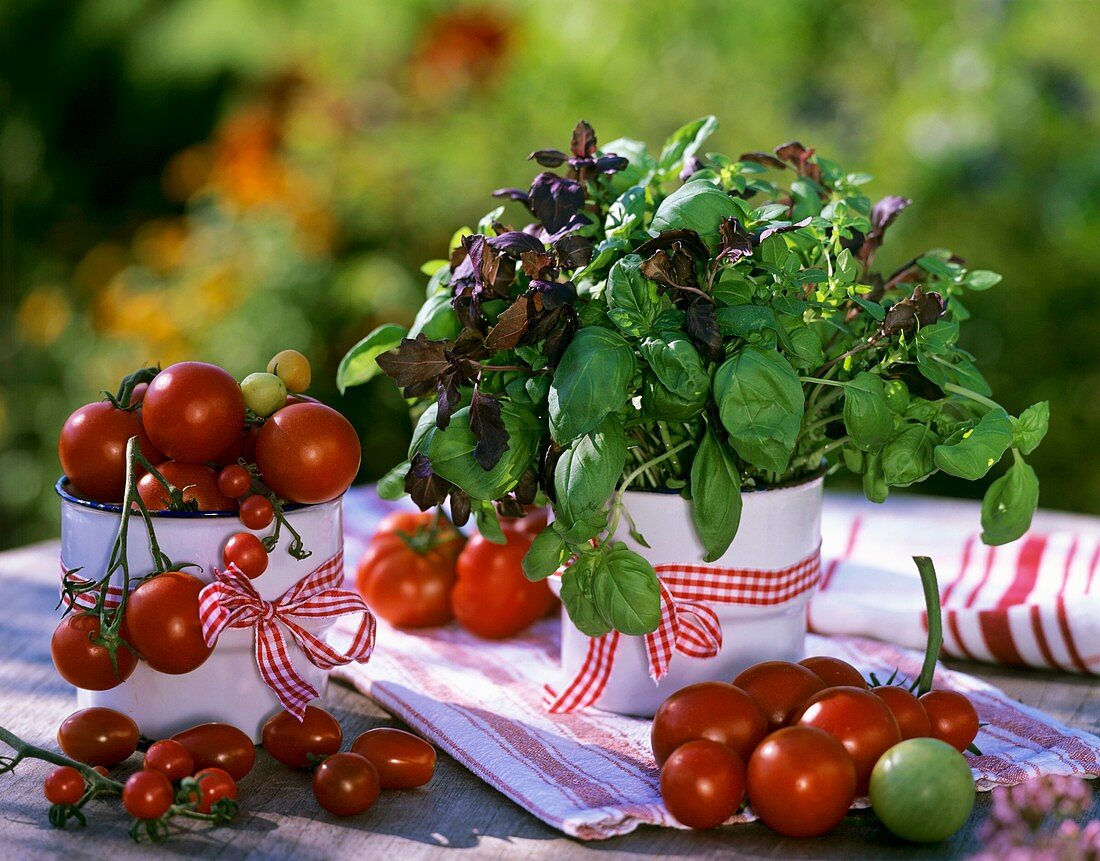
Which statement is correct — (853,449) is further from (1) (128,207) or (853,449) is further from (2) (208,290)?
(1) (128,207)

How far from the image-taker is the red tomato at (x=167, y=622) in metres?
1.01

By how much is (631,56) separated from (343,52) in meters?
0.96

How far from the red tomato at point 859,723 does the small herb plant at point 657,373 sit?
150 millimetres

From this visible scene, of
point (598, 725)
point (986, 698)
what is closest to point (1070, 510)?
point (986, 698)

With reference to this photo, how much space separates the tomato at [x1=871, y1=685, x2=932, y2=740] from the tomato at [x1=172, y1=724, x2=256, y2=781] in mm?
516

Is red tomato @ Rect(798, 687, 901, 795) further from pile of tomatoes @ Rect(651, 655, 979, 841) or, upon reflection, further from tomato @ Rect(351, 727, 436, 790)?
tomato @ Rect(351, 727, 436, 790)

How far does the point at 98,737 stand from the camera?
1.04m

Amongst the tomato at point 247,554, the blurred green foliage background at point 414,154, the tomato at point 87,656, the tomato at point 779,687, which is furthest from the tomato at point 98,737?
the blurred green foliage background at point 414,154

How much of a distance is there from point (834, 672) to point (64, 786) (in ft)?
2.05

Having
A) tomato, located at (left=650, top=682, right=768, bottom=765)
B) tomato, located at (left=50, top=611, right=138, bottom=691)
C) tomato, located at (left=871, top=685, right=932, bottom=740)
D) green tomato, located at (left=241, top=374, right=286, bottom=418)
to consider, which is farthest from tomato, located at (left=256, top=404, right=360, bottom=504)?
tomato, located at (left=871, top=685, right=932, bottom=740)

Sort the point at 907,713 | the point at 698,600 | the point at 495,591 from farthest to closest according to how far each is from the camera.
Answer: the point at 495,591, the point at 698,600, the point at 907,713

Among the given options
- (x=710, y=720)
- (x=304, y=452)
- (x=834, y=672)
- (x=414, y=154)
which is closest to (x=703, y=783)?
(x=710, y=720)

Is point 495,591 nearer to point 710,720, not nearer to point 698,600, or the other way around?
point 698,600

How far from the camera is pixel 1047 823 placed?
969mm
